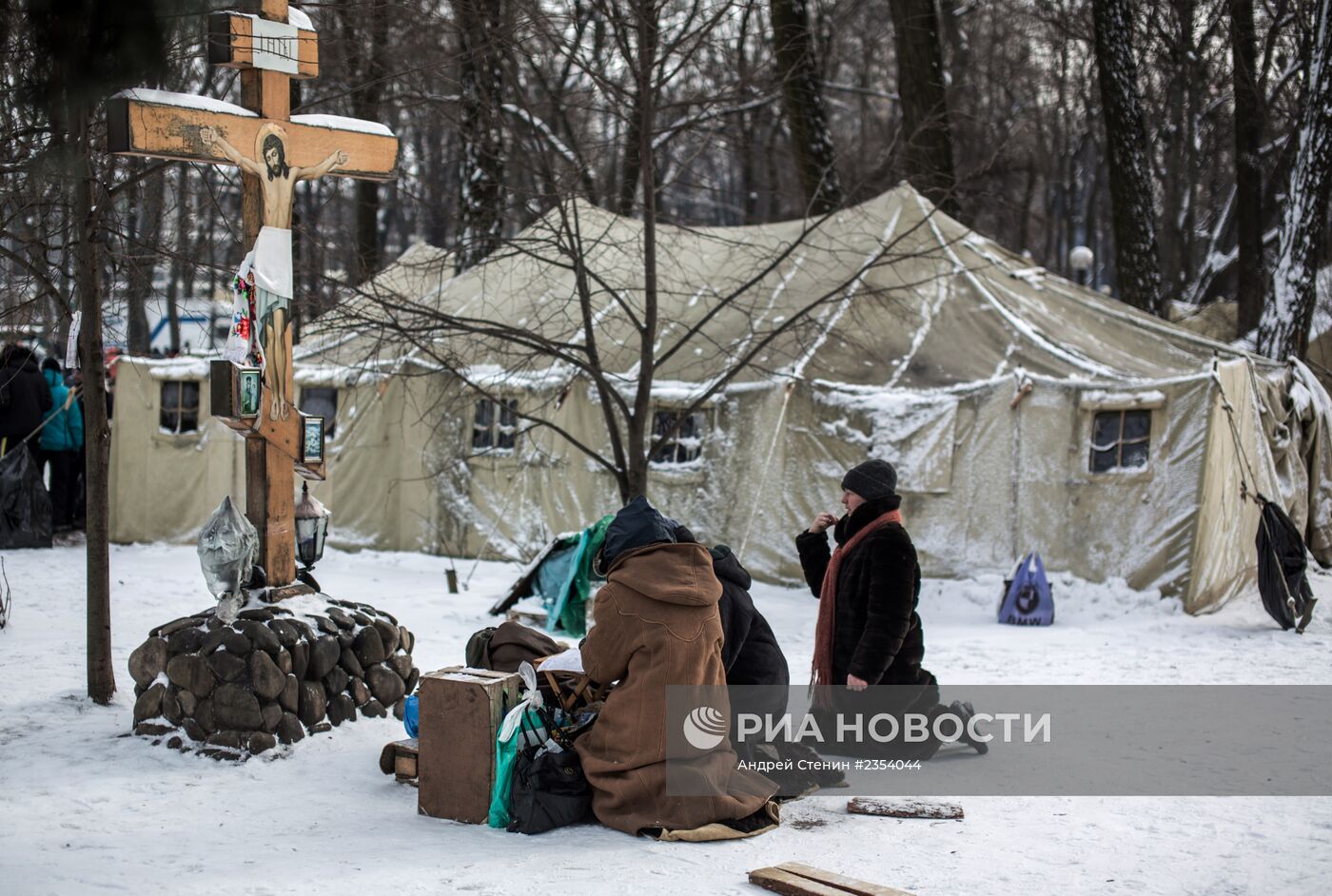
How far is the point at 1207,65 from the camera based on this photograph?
78.1 feet

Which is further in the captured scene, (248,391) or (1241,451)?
(1241,451)

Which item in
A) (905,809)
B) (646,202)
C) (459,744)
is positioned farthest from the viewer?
(646,202)

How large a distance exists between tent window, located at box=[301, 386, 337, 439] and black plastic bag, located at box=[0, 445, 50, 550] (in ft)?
9.81

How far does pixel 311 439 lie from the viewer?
623 centimetres

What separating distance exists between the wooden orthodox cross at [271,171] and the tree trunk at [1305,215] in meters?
10.8

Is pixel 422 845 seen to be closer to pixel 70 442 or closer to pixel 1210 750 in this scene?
pixel 1210 750

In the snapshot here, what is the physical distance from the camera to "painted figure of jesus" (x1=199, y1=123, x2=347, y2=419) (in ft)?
19.6

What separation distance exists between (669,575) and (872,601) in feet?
4.25

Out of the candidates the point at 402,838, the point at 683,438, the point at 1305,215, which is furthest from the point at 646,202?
the point at 1305,215

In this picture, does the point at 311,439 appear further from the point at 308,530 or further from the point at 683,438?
the point at 683,438

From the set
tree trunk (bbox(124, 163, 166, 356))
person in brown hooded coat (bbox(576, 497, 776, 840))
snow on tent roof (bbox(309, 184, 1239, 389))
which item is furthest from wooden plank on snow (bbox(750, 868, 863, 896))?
snow on tent roof (bbox(309, 184, 1239, 389))

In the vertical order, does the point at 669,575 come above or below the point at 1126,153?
below

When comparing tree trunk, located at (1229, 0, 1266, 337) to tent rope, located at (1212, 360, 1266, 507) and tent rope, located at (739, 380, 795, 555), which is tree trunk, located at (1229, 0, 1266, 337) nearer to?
tent rope, located at (1212, 360, 1266, 507)

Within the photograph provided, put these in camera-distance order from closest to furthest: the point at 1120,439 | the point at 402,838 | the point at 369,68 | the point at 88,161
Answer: the point at 402,838, the point at 88,161, the point at 369,68, the point at 1120,439
